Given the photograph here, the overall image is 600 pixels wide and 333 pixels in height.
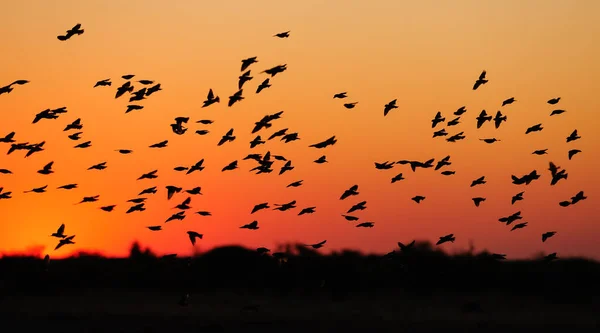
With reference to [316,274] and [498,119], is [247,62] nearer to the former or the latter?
[498,119]

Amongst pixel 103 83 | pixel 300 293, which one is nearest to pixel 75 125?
pixel 103 83

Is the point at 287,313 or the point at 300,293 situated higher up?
the point at 300,293

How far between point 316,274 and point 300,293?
135 inches

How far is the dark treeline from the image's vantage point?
5853 centimetres

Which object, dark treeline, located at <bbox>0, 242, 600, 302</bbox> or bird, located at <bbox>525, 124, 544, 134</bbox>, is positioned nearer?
bird, located at <bbox>525, 124, 544, 134</bbox>

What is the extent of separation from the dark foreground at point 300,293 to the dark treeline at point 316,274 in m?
0.06

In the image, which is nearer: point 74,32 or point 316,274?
point 74,32

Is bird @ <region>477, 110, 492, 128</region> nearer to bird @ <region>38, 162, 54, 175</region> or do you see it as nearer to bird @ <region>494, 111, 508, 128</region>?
bird @ <region>494, 111, 508, 128</region>

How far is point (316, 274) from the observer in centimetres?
6038

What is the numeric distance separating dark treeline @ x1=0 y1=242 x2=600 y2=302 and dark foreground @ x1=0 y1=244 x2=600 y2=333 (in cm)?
6

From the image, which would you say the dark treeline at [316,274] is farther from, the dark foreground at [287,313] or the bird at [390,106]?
the bird at [390,106]

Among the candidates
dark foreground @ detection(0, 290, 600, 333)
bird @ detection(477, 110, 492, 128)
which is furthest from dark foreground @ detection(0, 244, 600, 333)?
bird @ detection(477, 110, 492, 128)

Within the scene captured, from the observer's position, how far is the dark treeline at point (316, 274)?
58.5m

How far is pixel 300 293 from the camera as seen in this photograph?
5706 cm
